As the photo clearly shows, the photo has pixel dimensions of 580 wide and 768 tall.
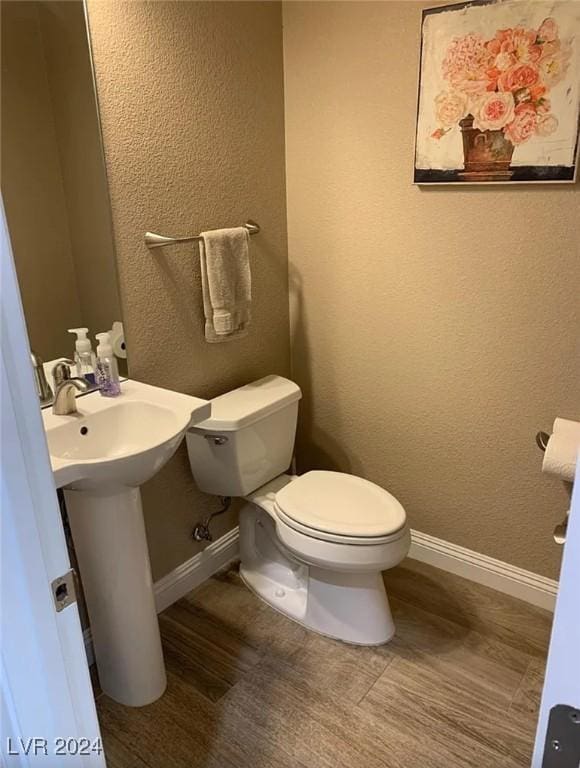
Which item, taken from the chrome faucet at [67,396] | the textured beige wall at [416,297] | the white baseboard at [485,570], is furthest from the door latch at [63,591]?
the white baseboard at [485,570]

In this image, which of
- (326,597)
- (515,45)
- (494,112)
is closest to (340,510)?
(326,597)

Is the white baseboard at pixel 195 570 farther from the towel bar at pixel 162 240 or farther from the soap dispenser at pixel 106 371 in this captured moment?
the towel bar at pixel 162 240

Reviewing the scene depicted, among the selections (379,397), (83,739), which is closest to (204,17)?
(379,397)

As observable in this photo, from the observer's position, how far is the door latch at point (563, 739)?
21.0 inches

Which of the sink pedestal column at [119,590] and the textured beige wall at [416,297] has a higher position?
the textured beige wall at [416,297]

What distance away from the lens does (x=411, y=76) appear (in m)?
1.86

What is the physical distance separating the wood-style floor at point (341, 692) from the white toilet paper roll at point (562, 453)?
0.67 metres

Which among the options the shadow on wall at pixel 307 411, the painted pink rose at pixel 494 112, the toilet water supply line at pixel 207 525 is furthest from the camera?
the shadow on wall at pixel 307 411

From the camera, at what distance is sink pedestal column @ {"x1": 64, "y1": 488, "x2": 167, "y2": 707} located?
1.55 meters

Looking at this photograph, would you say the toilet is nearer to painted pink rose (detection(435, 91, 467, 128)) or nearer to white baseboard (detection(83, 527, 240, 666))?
white baseboard (detection(83, 527, 240, 666))

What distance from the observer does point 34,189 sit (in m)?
1.59

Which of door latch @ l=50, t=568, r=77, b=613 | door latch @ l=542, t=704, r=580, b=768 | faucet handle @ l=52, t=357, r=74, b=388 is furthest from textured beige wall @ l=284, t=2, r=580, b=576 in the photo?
door latch @ l=50, t=568, r=77, b=613

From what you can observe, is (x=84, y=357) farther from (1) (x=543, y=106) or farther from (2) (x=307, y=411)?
(1) (x=543, y=106)

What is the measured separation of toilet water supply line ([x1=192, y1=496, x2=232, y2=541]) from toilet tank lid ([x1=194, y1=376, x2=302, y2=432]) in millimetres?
427
